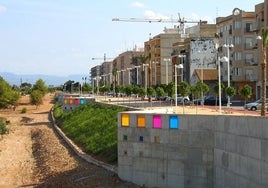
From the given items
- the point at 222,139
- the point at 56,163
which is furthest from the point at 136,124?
the point at 56,163

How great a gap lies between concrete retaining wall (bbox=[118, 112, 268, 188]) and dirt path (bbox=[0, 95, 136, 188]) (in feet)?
5.97

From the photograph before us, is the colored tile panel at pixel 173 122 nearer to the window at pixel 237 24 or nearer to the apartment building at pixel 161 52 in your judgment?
the window at pixel 237 24

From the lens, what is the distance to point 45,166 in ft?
132

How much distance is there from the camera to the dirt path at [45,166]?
104 feet

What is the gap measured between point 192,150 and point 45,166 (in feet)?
58.2

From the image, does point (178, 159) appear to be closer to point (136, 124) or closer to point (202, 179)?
point (202, 179)

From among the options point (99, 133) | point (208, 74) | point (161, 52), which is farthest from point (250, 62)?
point (161, 52)

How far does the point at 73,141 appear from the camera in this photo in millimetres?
51344

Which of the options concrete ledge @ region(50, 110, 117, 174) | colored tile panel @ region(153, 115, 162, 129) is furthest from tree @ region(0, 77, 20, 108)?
colored tile panel @ region(153, 115, 162, 129)

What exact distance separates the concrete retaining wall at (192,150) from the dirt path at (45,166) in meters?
1.82

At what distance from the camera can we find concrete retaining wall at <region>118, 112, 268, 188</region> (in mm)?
20984

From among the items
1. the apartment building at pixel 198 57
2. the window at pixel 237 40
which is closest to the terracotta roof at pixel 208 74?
the apartment building at pixel 198 57

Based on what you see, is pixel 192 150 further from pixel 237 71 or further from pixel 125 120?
pixel 237 71

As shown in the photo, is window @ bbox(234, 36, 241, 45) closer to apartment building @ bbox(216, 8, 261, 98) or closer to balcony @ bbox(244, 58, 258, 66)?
apartment building @ bbox(216, 8, 261, 98)
